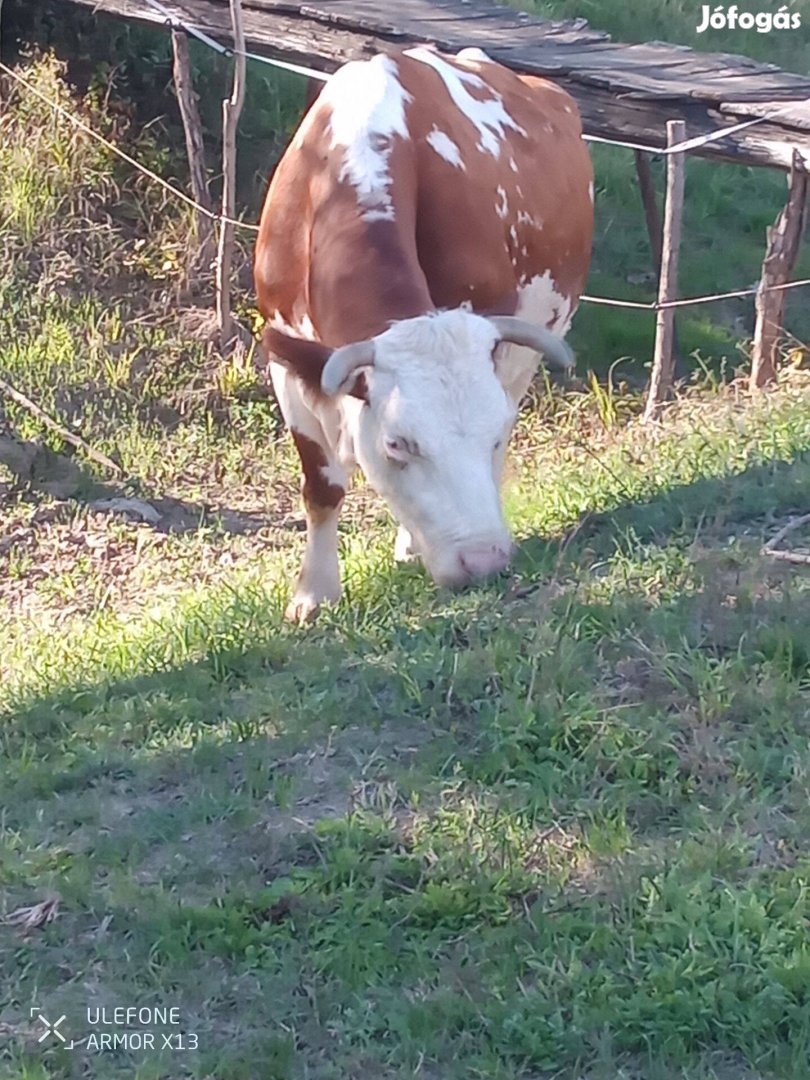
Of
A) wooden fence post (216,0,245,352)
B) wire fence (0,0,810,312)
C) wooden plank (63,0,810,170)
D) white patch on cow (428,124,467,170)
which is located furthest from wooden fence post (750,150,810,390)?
wooden fence post (216,0,245,352)

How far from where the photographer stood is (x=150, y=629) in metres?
5.43

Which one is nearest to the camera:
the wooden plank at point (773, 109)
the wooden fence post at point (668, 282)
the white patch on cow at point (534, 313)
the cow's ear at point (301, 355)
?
the cow's ear at point (301, 355)

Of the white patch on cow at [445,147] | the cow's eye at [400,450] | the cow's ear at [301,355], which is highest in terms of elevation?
the white patch on cow at [445,147]

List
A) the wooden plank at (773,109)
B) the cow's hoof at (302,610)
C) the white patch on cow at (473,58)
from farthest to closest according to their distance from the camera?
the wooden plank at (773,109) < the white patch on cow at (473,58) < the cow's hoof at (302,610)

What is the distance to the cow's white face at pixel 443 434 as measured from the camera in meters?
4.53

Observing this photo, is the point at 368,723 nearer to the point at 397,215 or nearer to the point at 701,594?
the point at 701,594

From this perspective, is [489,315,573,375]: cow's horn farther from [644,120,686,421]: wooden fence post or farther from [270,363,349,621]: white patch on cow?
[644,120,686,421]: wooden fence post

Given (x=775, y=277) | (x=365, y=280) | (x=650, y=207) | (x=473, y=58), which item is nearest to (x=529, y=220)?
(x=473, y=58)

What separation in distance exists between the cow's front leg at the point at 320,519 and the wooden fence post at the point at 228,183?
12.1ft

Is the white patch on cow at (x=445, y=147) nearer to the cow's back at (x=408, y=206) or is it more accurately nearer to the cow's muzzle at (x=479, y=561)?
the cow's back at (x=408, y=206)

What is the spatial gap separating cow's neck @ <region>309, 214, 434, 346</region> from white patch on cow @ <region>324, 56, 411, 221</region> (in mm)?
88

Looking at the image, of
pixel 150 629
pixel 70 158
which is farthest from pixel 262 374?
pixel 150 629

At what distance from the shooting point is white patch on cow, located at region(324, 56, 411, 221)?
5.22 metres

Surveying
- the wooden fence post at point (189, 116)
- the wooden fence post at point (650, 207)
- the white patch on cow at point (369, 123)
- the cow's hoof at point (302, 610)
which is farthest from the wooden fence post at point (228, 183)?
the cow's hoof at point (302, 610)
